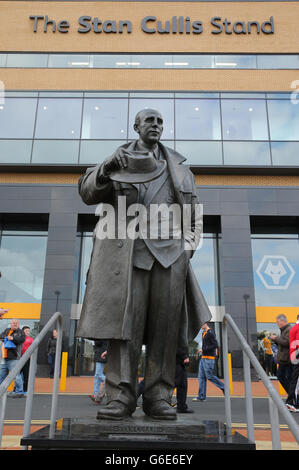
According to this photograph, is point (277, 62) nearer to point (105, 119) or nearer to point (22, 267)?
point (105, 119)

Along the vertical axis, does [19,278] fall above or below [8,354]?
above

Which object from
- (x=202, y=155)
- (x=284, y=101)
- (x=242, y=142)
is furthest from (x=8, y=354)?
(x=284, y=101)

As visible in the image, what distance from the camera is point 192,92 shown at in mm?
19719

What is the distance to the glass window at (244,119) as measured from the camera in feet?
62.3

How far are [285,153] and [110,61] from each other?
32.6 ft

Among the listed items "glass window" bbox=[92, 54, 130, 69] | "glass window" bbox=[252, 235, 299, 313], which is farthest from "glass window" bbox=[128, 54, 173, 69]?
"glass window" bbox=[252, 235, 299, 313]

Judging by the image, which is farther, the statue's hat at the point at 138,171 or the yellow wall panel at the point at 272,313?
the yellow wall panel at the point at 272,313

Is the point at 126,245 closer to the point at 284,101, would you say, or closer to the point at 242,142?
the point at 242,142

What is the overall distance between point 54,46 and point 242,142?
428 inches

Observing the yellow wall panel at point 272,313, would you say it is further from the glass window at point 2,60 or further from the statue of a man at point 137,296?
the glass window at point 2,60

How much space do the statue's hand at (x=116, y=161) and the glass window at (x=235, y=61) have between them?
19.7 m

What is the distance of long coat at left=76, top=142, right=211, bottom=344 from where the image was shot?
2754mm

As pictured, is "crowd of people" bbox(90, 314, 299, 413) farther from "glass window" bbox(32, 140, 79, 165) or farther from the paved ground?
"glass window" bbox(32, 140, 79, 165)

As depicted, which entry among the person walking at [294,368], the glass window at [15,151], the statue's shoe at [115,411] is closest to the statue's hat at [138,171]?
the statue's shoe at [115,411]
